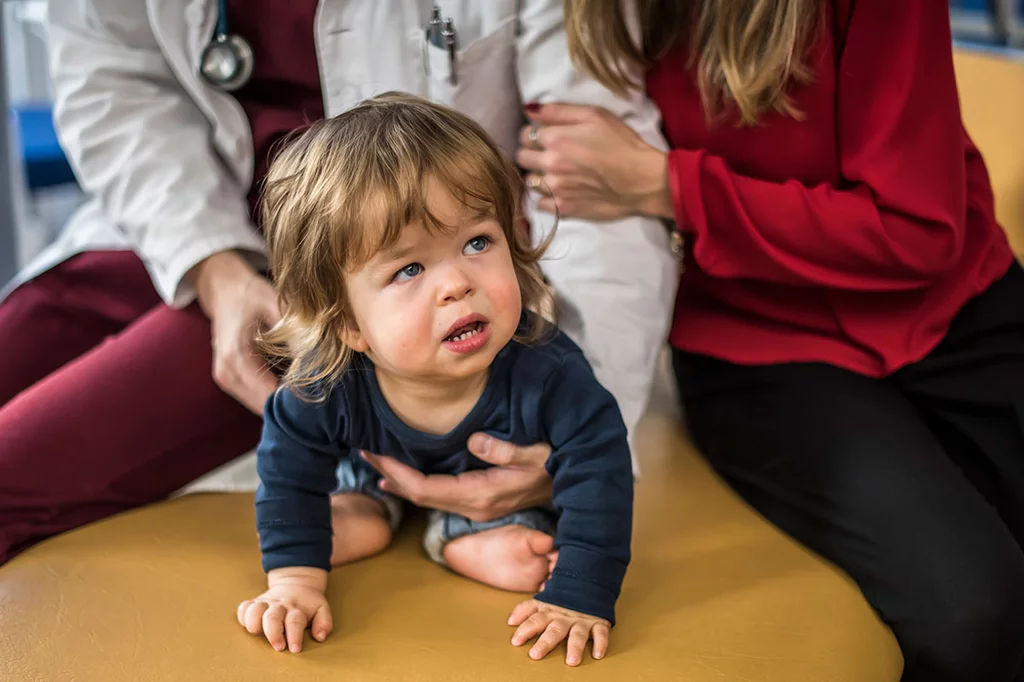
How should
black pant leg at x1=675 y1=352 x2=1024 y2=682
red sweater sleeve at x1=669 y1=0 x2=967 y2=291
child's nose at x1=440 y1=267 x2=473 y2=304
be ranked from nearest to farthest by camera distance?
child's nose at x1=440 y1=267 x2=473 y2=304
black pant leg at x1=675 y1=352 x2=1024 y2=682
red sweater sleeve at x1=669 y1=0 x2=967 y2=291

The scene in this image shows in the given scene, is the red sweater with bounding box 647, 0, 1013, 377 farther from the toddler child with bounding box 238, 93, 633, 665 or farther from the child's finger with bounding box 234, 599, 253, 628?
the child's finger with bounding box 234, 599, 253, 628

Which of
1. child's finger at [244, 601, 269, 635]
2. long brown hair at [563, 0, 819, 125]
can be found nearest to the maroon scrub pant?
child's finger at [244, 601, 269, 635]

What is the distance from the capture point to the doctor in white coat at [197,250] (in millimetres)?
892

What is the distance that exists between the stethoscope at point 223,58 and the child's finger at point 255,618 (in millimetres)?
529

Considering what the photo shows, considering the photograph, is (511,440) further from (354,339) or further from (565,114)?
(565,114)

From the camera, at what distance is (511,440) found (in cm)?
82

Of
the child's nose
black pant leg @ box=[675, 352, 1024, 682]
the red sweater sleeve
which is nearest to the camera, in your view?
the child's nose

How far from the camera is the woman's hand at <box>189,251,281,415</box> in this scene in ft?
2.97

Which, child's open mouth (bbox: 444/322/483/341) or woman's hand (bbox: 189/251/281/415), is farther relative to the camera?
woman's hand (bbox: 189/251/281/415)

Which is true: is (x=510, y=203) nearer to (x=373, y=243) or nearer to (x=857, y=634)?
(x=373, y=243)

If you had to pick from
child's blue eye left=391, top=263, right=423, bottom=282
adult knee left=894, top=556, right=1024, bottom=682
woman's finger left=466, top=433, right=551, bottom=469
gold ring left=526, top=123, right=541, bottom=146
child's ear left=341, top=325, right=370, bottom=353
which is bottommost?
adult knee left=894, top=556, right=1024, bottom=682

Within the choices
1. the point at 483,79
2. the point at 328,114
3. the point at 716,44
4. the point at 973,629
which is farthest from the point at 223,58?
the point at 973,629

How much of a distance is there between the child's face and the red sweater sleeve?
29 centimetres

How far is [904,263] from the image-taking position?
932mm
